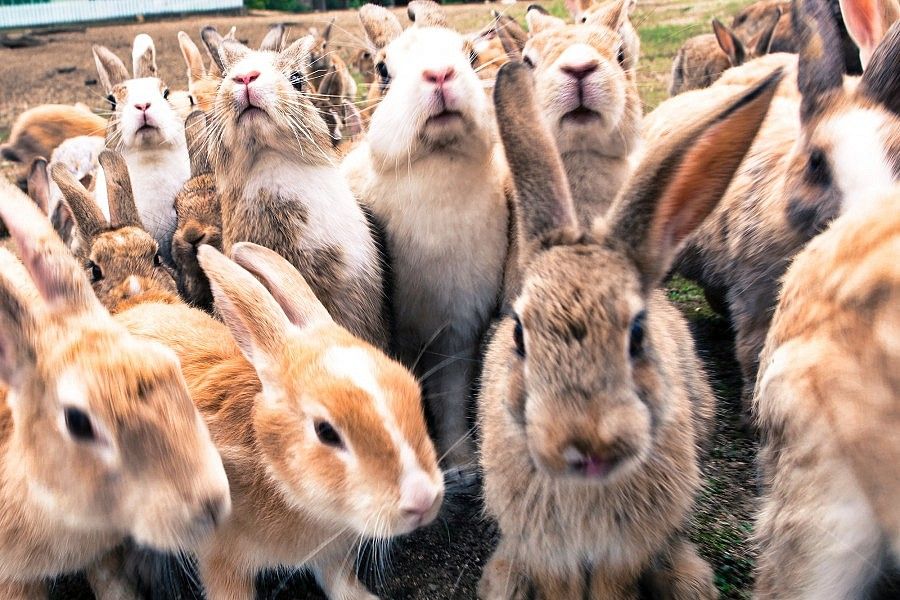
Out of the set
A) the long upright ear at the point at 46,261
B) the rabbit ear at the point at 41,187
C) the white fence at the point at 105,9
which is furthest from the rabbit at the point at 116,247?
the white fence at the point at 105,9

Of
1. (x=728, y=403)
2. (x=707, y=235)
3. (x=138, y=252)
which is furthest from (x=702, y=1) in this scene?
(x=138, y=252)

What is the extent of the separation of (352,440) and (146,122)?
254 cm

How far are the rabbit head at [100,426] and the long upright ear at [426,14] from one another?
6.93ft

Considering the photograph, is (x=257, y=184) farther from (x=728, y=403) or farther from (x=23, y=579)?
(x=728, y=403)

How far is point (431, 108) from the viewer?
8.54 ft

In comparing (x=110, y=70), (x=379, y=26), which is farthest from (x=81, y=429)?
(x=110, y=70)

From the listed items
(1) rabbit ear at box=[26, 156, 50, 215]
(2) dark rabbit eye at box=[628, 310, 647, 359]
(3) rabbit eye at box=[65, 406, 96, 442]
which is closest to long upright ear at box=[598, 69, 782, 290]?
(2) dark rabbit eye at box=[628, 310, 647, 359]

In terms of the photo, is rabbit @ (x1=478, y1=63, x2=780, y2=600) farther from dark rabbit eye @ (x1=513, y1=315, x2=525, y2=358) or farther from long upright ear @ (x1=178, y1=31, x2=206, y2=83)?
long upright ear @ (x1=178, y1=31, x2=206, y2=83)

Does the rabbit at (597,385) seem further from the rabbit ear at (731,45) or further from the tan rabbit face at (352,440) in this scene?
the rabbit ear at (731,45)

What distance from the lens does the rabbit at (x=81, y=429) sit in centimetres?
183

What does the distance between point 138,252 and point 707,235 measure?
2.45 metres

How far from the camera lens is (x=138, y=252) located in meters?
3.01

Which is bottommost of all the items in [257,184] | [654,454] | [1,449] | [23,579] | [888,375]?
[23,579]

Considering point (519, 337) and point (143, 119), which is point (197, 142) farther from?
point (519, 337)
